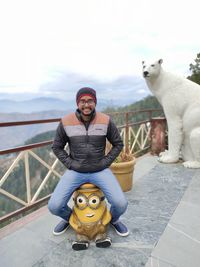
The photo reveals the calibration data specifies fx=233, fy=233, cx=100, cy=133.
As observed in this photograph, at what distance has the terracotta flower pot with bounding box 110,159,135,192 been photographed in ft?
9.15

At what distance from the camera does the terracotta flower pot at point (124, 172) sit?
2.79 metres

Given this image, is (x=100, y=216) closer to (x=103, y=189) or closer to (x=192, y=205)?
(x=103, y=189)

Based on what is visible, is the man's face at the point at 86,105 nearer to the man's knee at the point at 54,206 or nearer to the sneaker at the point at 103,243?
the man's knee at the point at 54,206

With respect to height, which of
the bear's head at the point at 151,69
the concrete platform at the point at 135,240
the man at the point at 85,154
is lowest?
the concrete platform at the point at 135,240

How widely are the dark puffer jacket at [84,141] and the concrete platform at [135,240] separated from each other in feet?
2.07

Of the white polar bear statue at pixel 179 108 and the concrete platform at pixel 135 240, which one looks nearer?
the concrete platform at pixel 135 240

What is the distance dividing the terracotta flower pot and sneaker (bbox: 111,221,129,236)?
83cm

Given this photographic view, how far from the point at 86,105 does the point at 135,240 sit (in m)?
1.17

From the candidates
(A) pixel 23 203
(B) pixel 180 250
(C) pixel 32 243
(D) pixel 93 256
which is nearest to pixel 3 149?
(A) pixel 23 203

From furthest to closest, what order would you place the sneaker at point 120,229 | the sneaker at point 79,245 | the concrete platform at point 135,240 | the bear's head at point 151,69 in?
the bear's head at point 151,69 → the sneaker at point 120,229 → the sneaker at point 79,245 → the concrete platform at point 135,240

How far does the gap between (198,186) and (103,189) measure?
184 centimetres

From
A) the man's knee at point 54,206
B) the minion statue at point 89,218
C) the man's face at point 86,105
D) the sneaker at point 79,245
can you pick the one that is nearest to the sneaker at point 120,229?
the minion statue at point 89,218

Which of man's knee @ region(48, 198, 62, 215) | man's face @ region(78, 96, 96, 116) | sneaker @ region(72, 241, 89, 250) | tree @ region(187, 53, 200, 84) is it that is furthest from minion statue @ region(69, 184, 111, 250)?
tree @ region(187, 53, 200, 84)

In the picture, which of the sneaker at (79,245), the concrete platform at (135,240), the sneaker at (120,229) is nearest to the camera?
the concrete platform at (135,240)
